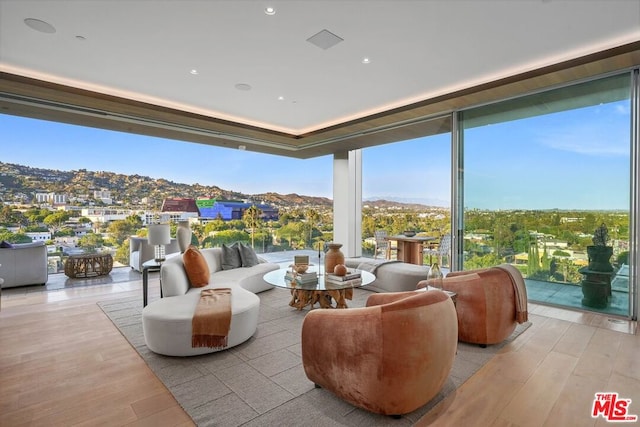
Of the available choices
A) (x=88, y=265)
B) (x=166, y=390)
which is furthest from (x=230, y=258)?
(x=88, y=265)

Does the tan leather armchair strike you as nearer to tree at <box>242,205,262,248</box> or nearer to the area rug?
the area rug

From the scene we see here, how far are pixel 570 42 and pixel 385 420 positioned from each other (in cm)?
394

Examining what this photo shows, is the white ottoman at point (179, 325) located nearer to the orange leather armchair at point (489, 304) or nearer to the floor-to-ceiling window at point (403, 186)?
the orange leather armchair at point (489, 304)

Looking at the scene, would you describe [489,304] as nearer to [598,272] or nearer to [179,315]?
[598,272]

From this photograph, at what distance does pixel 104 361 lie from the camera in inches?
107

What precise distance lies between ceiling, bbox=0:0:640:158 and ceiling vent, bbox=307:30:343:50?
1.7 inches

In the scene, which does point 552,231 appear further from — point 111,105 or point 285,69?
point 111,105

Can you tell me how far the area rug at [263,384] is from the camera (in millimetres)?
1943

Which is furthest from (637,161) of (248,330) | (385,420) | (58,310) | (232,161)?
(232,161)

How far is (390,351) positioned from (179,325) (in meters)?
1.84

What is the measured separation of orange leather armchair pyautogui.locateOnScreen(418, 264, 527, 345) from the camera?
2906 mm

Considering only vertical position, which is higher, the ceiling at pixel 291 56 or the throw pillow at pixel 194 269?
the ceiling at pixel 291 56

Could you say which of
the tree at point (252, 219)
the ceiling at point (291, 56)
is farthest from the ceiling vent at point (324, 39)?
the tree at point (252, 219)

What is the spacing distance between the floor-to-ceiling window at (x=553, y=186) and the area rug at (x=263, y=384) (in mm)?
1293
